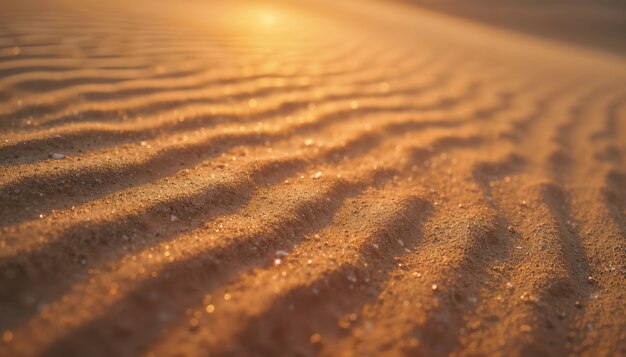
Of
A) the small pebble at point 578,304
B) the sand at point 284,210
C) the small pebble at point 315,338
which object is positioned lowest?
the small pebble at point 578,304

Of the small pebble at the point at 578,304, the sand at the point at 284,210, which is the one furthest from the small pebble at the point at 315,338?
the small pebble at the point at 578,304

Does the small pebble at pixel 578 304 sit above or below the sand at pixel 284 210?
below

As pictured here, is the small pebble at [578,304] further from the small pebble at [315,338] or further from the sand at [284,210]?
the small pebble at [315,338]

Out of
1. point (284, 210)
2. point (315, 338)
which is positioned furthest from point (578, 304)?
point (284, 210)

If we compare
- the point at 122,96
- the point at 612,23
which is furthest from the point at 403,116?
the point at 612,23

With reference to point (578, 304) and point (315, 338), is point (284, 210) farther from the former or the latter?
point (578, 304)

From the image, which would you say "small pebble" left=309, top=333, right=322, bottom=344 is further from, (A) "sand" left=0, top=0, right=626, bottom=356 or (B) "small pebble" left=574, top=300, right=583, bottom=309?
(B) "small pebble" left=574, top=300, right=583, bottom=309

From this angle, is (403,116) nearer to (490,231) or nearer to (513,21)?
(490,231)

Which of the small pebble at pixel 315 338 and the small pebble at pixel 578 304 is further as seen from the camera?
the small pebble at pixel 578 304
